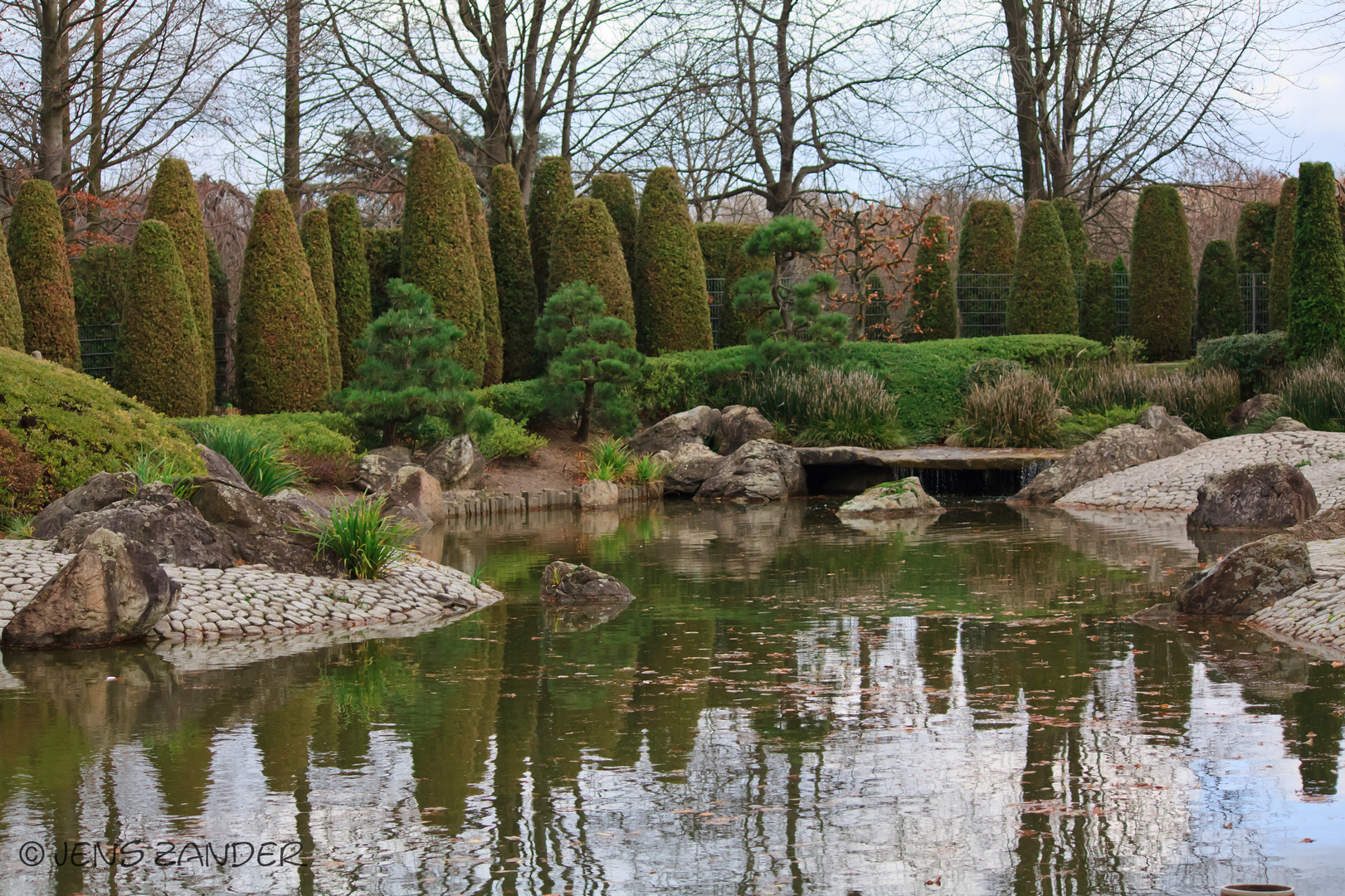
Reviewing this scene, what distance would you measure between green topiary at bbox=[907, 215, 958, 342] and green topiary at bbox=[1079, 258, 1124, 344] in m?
2.99

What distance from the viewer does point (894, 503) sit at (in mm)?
13695

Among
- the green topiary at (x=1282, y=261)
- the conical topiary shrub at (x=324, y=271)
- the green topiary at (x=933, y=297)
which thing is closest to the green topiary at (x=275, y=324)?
the conical topiary shrub at (x=324, y=271)

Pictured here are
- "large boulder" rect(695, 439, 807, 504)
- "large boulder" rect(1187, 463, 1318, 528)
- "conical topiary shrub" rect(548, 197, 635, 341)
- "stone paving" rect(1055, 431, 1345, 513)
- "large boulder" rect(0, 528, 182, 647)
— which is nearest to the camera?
"large boulder" rect(0, 528, 182, 647)

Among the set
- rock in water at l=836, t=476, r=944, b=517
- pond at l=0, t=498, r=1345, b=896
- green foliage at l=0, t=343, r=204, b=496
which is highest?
green foliage at l=0, t=343, r=204, b=496

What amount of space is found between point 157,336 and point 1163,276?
17.6m

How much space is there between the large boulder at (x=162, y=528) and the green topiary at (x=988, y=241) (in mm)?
19163

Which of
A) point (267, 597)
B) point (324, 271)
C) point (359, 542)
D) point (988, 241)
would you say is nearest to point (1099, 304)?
point (988, 241)

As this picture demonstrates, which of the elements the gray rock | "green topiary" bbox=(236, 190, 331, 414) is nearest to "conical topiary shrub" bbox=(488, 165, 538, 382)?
"green topiary" bbox=(236, 190, 331, 414)

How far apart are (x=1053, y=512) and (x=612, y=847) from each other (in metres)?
10.7

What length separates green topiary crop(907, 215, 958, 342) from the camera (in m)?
23.4

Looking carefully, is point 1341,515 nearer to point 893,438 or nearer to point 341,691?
point 341,691

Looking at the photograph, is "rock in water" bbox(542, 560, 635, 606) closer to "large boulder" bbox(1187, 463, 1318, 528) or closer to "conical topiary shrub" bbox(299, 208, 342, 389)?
"large boulder" bbox(1187, 463, 1318, 528)

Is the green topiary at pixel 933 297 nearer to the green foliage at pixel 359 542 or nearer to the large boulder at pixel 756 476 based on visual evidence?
the large boulder at pixel 756 476

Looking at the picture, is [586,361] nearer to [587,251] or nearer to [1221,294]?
[587,251]
